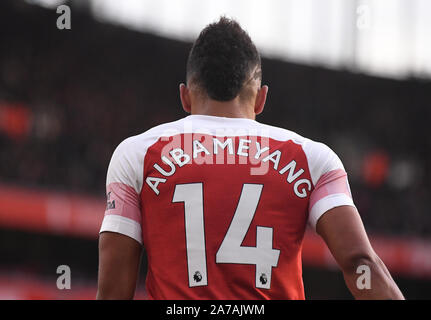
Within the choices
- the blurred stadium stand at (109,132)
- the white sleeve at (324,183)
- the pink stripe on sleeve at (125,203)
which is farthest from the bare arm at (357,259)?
the blurred stadium stand at (109,132)

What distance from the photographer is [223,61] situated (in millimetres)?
2240

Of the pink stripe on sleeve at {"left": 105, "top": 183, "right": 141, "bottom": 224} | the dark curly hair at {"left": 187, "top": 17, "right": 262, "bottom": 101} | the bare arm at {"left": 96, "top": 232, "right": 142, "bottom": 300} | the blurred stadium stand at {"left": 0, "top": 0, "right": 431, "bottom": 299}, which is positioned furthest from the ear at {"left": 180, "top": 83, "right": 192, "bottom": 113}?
the blurred stadium stand at {"left": 0, "top": 0, "right": 431, "bottom": 299}

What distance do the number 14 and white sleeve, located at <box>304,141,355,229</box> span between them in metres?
0.18

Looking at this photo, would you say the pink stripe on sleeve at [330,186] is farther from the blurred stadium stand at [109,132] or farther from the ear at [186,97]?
the blurred stadium stand at [109,132]

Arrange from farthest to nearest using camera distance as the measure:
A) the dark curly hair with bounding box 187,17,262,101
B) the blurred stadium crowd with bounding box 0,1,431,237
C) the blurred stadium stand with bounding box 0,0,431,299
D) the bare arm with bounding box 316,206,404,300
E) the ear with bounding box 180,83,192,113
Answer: the blurred stadium crowd with bounding box 0,1,431,237 < the blurred stadium stand with bounding box 0,0,431,299 < the ear with bounding box 180,83,192,113 < the dark curly hair with bounding box 187,17,262,101 < the bare arm with bounding box 316,206,404,300

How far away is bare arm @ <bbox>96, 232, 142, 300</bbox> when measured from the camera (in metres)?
2.12

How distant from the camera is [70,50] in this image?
→ 17.9 m

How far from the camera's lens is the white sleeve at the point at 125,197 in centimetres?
218

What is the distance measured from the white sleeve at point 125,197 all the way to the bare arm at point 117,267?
0.03 meters

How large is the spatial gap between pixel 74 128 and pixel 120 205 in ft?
45.6

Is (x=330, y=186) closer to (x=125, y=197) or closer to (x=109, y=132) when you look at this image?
(x=125, y=197)

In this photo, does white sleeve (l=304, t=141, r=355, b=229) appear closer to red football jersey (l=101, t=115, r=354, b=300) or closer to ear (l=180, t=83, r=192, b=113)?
red football jersey (l=101, t=115, r=354, b=300)
